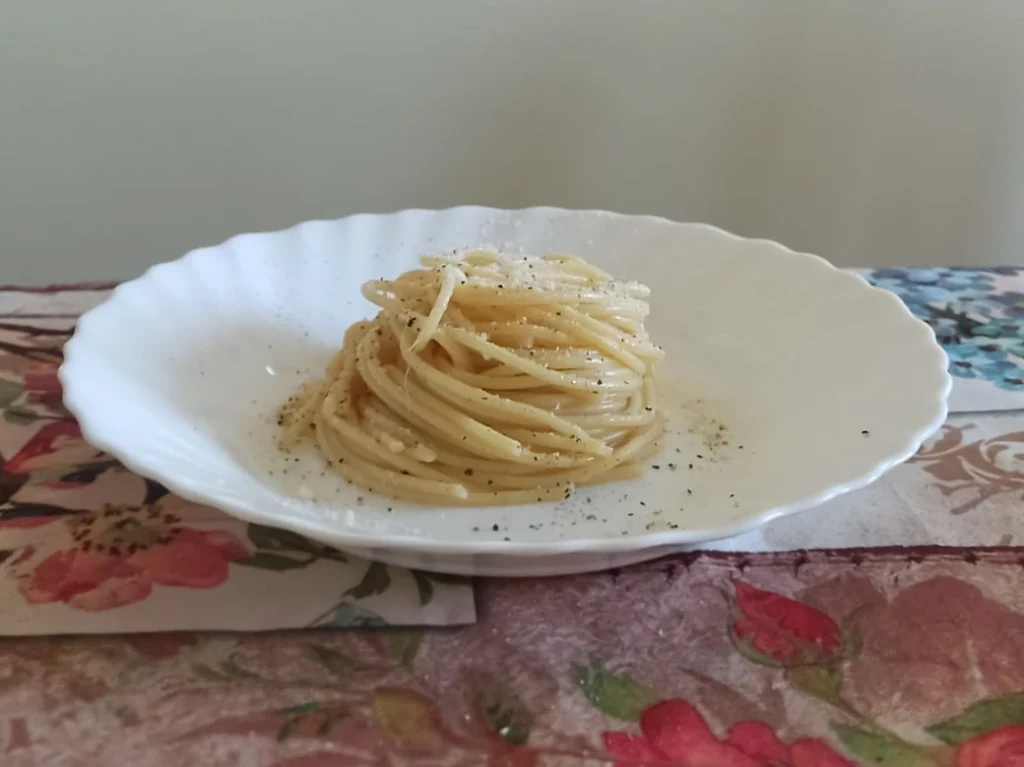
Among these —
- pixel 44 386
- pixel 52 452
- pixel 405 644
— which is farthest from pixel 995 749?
pixel 44 386

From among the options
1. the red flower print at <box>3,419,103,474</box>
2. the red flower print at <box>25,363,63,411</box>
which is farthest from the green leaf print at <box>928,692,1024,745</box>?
the red flower print at <box>25,363,63,411</box>

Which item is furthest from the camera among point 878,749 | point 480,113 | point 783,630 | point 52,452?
point 480,113

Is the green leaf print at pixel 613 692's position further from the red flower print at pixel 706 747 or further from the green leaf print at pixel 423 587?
the green leaf print at pixel 423 587

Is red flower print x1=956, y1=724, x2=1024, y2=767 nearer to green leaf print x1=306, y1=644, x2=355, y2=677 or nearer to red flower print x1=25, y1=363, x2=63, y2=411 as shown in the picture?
green leaf print x1=306, y1=644, x2=355, y2=677

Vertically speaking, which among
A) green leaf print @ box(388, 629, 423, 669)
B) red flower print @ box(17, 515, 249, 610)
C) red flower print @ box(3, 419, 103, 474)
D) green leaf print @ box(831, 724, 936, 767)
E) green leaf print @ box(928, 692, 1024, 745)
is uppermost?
green leaf print @ box(928, 692, 1024, 745)

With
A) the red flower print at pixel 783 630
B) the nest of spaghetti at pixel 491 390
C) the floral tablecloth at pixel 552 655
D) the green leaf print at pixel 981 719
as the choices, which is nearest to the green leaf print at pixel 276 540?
the floral tablecloth at pixel 552 655

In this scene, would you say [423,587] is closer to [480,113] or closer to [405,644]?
[405,644]

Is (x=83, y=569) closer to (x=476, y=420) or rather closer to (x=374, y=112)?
(x=476, y=420)
